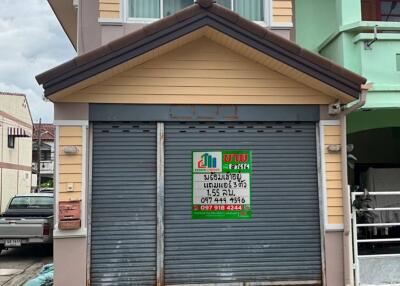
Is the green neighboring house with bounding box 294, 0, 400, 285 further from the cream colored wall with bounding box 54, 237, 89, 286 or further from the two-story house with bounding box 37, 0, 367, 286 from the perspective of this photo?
the cream colored wall with bounding box 54, 237, 89, 286

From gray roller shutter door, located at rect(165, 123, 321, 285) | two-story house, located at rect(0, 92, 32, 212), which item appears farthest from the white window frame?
two-story house, located at rect(0, 92, 32, 212)

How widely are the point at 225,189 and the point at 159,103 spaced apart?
1683 millimetres

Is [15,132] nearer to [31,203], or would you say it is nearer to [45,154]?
[31,203]

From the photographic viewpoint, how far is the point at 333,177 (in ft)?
24.4

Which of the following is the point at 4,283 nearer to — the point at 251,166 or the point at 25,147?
the point at 251,166

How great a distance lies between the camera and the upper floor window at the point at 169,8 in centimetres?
856

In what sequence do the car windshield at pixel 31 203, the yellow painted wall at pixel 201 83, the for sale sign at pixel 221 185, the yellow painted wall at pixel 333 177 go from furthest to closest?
the car windshield at pixel 31 203 < the yellow painted wall at pixel 333 177 < the for sale sign at pixel 221 185 < the yellow painted wall at pixel 201 83

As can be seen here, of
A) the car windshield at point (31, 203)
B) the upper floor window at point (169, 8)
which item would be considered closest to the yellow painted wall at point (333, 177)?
the upper floor window at point (169, 8)

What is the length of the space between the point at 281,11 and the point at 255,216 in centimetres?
384

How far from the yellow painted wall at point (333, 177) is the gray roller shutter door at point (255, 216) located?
198 millimetres

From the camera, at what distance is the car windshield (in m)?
14.4

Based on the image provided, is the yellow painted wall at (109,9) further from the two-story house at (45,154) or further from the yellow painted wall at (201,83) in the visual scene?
the two-story house at (45,154)

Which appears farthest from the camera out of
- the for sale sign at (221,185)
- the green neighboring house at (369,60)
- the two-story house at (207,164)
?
the green neighboring house at (369,60)

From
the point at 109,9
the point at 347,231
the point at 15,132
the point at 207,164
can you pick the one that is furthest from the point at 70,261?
the point at 15,132
